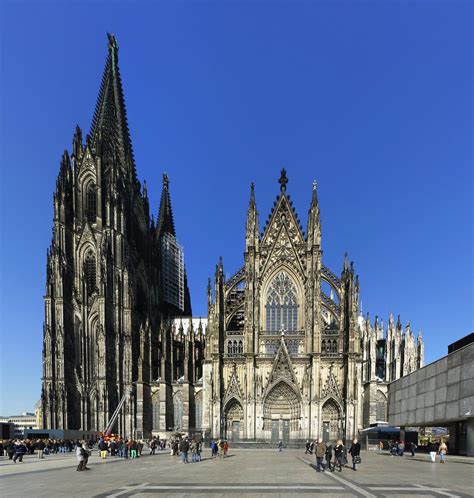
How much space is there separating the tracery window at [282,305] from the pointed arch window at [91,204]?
24770mm

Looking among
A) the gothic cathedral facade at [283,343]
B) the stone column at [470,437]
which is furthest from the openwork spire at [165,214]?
the stone column at [470,437]

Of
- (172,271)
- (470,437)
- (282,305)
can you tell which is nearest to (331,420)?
(282,305)

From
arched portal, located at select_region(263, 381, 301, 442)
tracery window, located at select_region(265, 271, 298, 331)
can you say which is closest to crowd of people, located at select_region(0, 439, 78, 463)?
arched portal, located at select_region(263, 381, 301, 442)

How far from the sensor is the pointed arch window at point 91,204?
64500mm

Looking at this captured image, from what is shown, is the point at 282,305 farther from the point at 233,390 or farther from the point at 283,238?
the point at 233,390

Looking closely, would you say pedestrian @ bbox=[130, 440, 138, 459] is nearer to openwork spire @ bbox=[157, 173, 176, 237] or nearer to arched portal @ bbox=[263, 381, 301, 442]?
arched portal @ bbox=[263, 381, 301, 442]

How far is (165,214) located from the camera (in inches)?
3649

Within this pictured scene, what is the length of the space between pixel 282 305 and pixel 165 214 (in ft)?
140

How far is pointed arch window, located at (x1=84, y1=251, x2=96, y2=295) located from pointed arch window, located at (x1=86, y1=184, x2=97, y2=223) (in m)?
4.58

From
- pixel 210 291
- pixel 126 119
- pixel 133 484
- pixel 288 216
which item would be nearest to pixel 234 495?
pixel 133 484

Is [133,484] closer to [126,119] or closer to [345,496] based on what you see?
[345,496]

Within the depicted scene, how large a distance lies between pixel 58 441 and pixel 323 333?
28.1 meters

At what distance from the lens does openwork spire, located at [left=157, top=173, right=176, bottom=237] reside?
90.3 meters

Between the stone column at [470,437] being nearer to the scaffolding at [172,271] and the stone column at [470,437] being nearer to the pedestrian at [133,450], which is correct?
the pedestrian at [133,450]
